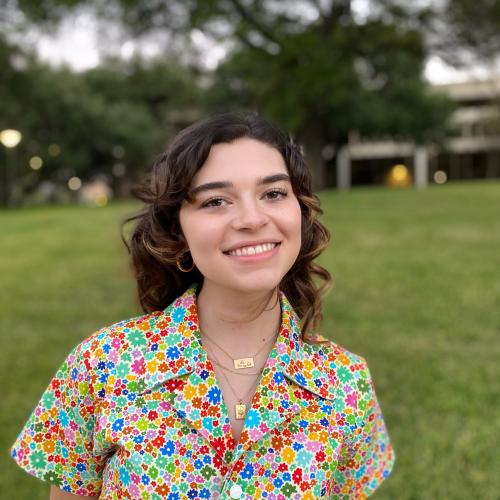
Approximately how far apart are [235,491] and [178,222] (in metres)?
0.67

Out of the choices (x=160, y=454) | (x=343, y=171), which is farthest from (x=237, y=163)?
(x=343, y=171)

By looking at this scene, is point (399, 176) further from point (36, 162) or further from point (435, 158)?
point (36, 162)

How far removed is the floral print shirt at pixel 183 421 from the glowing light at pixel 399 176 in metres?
50.3

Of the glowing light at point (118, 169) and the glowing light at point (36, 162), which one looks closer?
the glowing light at point (36, 162)

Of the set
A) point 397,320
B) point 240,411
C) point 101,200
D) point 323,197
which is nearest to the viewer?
point 240,411

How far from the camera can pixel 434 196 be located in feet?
53.3

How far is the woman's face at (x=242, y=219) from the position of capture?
4.63 feet

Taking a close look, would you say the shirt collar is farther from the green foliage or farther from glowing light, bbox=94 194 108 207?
glowing light, bbox=94 194 108 207

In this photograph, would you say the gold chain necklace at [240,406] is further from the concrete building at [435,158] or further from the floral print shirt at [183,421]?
the concrete building at [435,158]

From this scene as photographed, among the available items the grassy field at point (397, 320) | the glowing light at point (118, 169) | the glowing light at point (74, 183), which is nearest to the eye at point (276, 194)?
the grassy field at point (397, 320)

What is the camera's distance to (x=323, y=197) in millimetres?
18594

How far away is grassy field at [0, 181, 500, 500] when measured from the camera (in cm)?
374

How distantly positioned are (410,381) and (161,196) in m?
3.75

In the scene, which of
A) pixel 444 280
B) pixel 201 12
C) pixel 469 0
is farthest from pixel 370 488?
pixel 469 0
